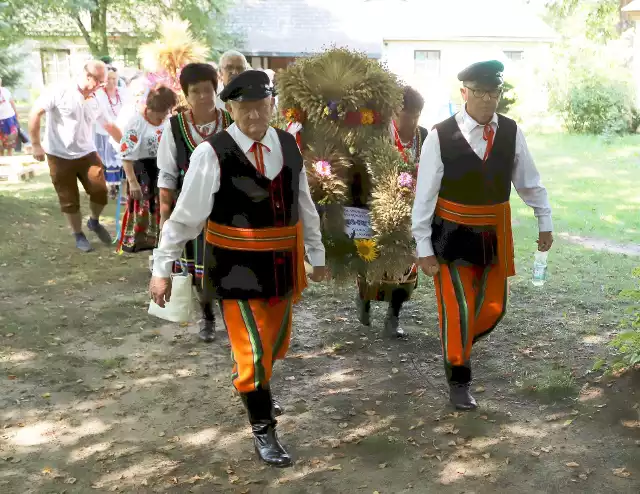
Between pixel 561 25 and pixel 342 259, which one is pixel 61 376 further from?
pixel 561 25

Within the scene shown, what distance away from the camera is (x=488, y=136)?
13.3ft

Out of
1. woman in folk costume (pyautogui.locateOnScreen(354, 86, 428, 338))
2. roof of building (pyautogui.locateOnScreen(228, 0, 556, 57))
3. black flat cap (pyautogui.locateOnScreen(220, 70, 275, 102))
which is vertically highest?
roof of building (pyautogui.locateOnScreen(228, 0, 556, 57))

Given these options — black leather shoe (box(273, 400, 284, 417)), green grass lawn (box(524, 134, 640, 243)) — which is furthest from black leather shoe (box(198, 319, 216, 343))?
green grass lawn (box(524, 134, 640, 243))

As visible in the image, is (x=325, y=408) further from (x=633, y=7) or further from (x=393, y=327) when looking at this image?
(x=633, y=7)

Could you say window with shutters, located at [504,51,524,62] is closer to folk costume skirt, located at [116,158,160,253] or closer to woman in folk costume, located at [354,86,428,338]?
folk costume skirt, located at [116,158,160,253]

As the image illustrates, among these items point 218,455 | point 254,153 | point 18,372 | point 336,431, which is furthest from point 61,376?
point 254,153

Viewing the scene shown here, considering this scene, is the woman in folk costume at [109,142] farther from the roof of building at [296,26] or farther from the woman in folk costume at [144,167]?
the roof of building at [296,26]

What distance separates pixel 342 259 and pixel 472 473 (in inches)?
64.1

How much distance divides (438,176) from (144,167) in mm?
3012

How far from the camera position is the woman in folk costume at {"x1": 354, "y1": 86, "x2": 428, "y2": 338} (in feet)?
16.3

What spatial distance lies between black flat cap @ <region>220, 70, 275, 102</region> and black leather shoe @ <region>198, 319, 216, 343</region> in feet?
8.43

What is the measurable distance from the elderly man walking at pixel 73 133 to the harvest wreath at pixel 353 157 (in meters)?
3.75

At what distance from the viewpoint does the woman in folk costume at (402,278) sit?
496 cm

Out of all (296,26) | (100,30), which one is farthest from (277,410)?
(296,26)
